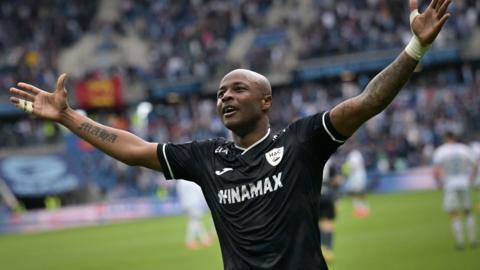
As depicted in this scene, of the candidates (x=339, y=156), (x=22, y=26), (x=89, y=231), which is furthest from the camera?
(x=22, y=26)

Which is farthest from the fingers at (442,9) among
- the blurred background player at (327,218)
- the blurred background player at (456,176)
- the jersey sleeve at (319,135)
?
the blurred background player at (456,176)

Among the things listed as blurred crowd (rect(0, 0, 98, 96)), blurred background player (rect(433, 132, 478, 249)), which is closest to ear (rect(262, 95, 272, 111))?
blurred background player (rect(433, 132, 478, 249))

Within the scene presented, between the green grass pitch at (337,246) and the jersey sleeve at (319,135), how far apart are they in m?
8.36

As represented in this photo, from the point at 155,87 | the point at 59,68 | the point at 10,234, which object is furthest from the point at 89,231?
the point at 59,68

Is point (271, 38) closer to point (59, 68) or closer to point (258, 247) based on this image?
point (59, 68)

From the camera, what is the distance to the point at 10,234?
32625mm

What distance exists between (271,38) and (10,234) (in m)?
17.8

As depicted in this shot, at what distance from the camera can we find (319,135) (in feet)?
15.2

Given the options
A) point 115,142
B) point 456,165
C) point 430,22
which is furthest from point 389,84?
point 456,165

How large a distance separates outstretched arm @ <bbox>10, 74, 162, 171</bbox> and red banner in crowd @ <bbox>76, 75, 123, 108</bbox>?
127 feet

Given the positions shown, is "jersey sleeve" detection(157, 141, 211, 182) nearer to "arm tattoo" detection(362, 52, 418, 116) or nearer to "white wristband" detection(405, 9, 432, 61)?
"arm tattoo" detection(362, 52, 418, 116)

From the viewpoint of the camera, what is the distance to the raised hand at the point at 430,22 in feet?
14.1

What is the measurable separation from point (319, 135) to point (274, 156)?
0.34 m

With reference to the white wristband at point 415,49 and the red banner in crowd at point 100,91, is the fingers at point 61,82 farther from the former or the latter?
the red banner in crowd at point 100,91
